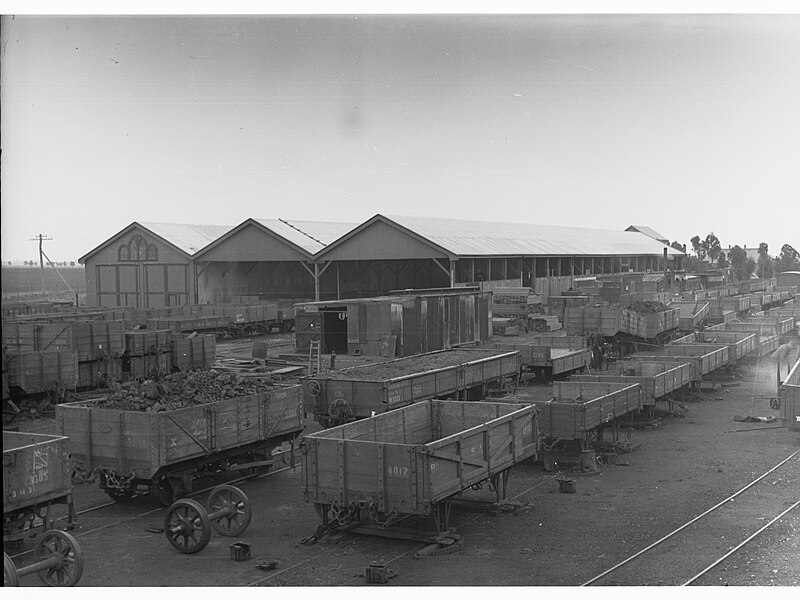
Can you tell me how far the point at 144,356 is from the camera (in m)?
28.1

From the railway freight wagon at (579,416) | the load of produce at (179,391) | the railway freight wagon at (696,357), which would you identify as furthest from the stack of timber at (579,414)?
the railway freight wagon at (696,357)

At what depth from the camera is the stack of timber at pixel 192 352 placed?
2881cm

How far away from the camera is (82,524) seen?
43.5ft

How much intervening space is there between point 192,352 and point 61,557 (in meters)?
19.5

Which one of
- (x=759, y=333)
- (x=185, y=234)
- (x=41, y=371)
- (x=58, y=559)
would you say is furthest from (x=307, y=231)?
(x=58, y=559)

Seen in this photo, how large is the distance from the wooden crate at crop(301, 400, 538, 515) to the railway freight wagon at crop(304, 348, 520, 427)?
8.77 feet

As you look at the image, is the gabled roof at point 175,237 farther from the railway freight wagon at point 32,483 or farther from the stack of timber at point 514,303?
the railway freight wagon at point 32,483

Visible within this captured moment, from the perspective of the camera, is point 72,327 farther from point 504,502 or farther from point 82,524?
point 504,502

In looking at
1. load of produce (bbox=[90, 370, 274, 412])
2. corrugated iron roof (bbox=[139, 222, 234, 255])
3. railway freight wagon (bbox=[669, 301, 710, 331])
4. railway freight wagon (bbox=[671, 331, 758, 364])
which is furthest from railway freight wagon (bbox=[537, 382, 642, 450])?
corrugated iron roof (bbox=[139, 222, 234, 255])

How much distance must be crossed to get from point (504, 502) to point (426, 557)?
2.62 metres

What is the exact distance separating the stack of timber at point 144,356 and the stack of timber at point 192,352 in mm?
399

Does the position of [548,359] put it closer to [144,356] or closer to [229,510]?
[144,356]

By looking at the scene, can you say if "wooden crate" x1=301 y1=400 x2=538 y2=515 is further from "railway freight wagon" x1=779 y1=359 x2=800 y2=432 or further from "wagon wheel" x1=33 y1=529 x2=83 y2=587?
"railway freight wagon" x1=779 y1=359 x2=800 y2=432

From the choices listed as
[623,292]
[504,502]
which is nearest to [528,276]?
[623,292]
